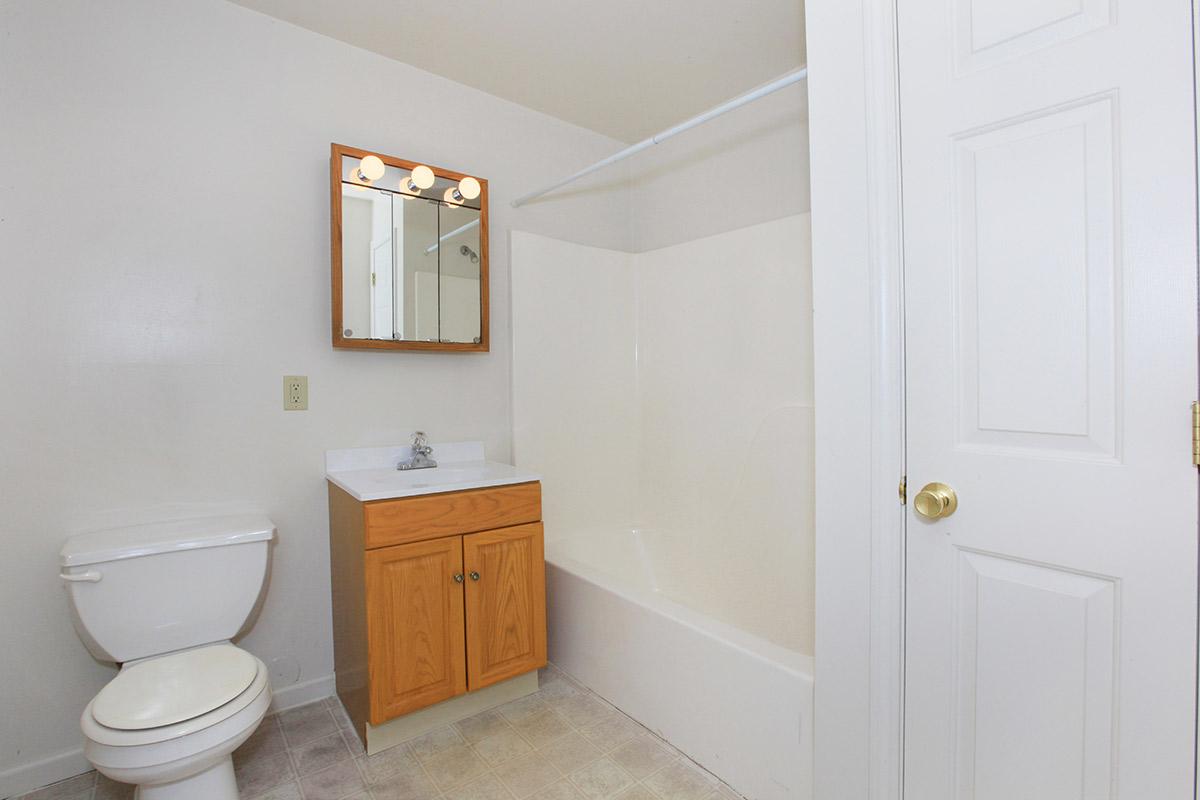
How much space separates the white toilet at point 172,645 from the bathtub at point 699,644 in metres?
1.06

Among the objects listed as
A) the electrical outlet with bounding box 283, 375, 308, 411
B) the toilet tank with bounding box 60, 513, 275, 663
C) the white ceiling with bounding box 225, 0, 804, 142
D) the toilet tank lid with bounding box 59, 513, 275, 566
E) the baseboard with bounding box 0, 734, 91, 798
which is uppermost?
the white ceiling with bounding box 225, 0, 804, 142

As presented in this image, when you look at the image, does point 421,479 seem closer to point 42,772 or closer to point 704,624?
point 704,624

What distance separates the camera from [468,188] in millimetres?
2297

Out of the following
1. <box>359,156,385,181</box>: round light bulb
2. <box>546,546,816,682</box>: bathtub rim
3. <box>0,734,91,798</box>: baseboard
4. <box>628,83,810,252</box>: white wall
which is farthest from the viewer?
<box>628,83,810,252</box>: white wall

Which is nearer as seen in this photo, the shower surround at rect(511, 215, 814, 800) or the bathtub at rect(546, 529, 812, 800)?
the bathtub at rect(546, 529, 812, 800)

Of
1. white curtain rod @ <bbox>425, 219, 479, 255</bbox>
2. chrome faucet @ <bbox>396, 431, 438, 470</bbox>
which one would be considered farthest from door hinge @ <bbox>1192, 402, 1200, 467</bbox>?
white curtain rod @ <bbox>425, 219, 479, 255</bbox>

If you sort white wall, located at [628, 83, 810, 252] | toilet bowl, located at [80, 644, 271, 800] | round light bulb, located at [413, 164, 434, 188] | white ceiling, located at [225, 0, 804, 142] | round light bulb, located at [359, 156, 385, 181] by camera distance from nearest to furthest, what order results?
1. toilet bowl, located at [80, 644, 271, 800]
2. white ceiling, located at [225, 0, 804, 142]
3. round light bulb, located at [359, 156, 385, 181]
4. round light bulb, located at [413, 164, 434, 188]
5. white wall, located at [628, 83, 810, 252]

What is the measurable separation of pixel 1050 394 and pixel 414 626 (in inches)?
68.5

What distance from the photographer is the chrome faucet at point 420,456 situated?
2.16 metres

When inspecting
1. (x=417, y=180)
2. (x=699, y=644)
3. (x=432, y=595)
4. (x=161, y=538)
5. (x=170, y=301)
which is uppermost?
(x=417, y=180)

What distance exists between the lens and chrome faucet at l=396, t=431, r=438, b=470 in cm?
216

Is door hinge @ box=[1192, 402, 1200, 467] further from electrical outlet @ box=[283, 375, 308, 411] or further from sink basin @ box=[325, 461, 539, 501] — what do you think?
electrical outlet @ box=[283, 375, 308, 411]

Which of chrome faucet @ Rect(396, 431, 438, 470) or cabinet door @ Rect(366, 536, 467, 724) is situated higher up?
chrome faucet @ Rect(396, 431, 438, 470)

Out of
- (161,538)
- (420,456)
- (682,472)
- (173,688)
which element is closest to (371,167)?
(420,456)
